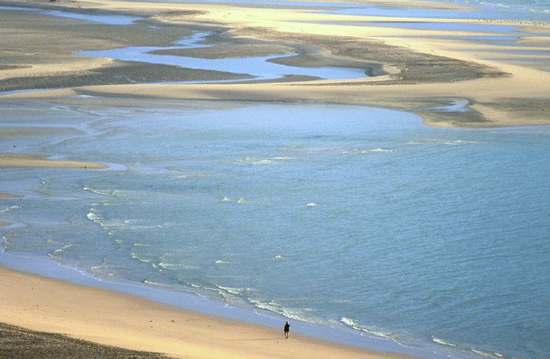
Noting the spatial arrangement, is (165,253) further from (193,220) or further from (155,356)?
(155,356)

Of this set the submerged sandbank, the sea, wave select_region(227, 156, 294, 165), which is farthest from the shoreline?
wave select_region(227, 156, 294, 165)

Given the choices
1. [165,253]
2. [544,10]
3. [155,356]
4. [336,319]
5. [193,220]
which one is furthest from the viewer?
[544,10]

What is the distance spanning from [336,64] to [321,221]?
22.7m

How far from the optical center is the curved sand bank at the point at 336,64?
92.9 feet

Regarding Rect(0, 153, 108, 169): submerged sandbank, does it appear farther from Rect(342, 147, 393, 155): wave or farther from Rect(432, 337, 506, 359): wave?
Rect(432, 337, 506, 359): wave

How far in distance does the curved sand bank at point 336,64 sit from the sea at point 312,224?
4018mm

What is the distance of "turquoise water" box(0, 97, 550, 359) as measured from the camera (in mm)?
11531

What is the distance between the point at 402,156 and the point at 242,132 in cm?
475

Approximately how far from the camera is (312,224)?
50.2 ft

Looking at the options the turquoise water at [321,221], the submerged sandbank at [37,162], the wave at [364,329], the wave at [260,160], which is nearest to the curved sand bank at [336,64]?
the turquoise water at [321,221]

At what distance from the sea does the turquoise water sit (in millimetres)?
41

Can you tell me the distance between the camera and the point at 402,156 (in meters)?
20.4

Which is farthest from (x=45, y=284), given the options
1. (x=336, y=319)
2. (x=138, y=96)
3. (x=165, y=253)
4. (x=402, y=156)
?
(x=138, y=96)

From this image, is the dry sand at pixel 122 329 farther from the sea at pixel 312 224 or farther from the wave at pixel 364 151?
the wave at pixel 364 151
